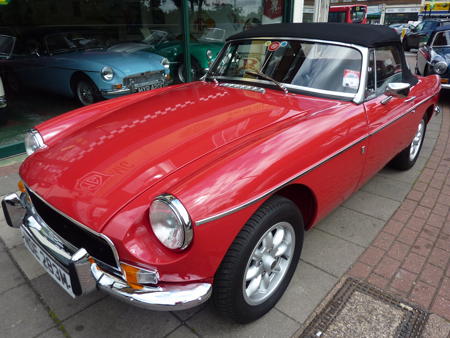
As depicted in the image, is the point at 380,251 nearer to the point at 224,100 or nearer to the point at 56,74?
the point at 224,100

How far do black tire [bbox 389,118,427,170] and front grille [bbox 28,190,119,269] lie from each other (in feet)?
11.1

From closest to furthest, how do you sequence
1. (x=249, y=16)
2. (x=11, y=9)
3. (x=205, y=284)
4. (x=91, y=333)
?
(x=205, y=284), (x=91, y=333), (x=11, y=9), (x=249, y=16)

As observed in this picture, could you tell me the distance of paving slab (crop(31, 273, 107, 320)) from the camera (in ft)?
6.76

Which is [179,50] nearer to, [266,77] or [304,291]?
[266,77]

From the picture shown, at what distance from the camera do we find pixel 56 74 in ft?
20.3

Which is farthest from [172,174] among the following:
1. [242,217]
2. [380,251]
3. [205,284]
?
[380,251]

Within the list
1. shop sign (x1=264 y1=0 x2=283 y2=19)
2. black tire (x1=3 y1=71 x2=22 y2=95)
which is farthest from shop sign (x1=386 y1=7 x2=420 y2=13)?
black tire (x1=3 y1=71 x2=22 y2=95)

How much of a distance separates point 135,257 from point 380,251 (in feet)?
6.51

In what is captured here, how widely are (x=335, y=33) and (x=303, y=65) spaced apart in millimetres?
381

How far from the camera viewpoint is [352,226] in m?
2.94

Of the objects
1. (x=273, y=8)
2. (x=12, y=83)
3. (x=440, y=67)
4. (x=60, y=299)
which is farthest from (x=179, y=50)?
(x=60, y=299)

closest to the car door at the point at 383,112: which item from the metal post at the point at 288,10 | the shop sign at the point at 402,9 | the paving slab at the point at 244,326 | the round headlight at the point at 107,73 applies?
the paving slab at the point at 244,326

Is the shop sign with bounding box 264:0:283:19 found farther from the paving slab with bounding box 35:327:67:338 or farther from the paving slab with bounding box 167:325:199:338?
the paving slab with bounding box 35:327:67:338

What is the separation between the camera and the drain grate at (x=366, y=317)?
1944mm
